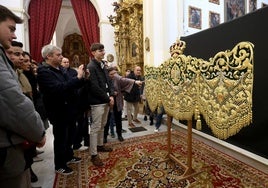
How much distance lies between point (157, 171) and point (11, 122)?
209 centimetres

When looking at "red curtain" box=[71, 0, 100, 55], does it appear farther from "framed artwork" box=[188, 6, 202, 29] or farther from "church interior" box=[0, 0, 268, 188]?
"framed artwork" box=[188, 6, 202, 29]

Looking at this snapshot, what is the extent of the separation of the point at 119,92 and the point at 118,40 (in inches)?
179

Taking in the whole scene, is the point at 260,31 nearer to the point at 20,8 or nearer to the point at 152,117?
the point at 152,117

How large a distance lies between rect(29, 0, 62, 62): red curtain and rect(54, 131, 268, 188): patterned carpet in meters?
5.93

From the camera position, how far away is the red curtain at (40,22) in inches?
310

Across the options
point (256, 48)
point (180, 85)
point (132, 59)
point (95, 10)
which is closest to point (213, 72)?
point (180, 85)

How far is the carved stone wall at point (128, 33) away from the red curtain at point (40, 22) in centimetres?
228

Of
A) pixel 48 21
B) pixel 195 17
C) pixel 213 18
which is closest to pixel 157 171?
pixel 195 17

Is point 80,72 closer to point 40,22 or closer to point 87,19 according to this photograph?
point 40,22

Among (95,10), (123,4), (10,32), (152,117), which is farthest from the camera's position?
(95,10)

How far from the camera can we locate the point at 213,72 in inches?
80.0

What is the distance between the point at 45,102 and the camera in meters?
2.61

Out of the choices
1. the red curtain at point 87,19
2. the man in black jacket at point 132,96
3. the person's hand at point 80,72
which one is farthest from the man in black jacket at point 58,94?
the red curtain at point 87,19

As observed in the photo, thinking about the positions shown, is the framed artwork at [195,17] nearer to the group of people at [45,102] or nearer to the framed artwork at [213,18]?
the framed artwork at [213,18]
